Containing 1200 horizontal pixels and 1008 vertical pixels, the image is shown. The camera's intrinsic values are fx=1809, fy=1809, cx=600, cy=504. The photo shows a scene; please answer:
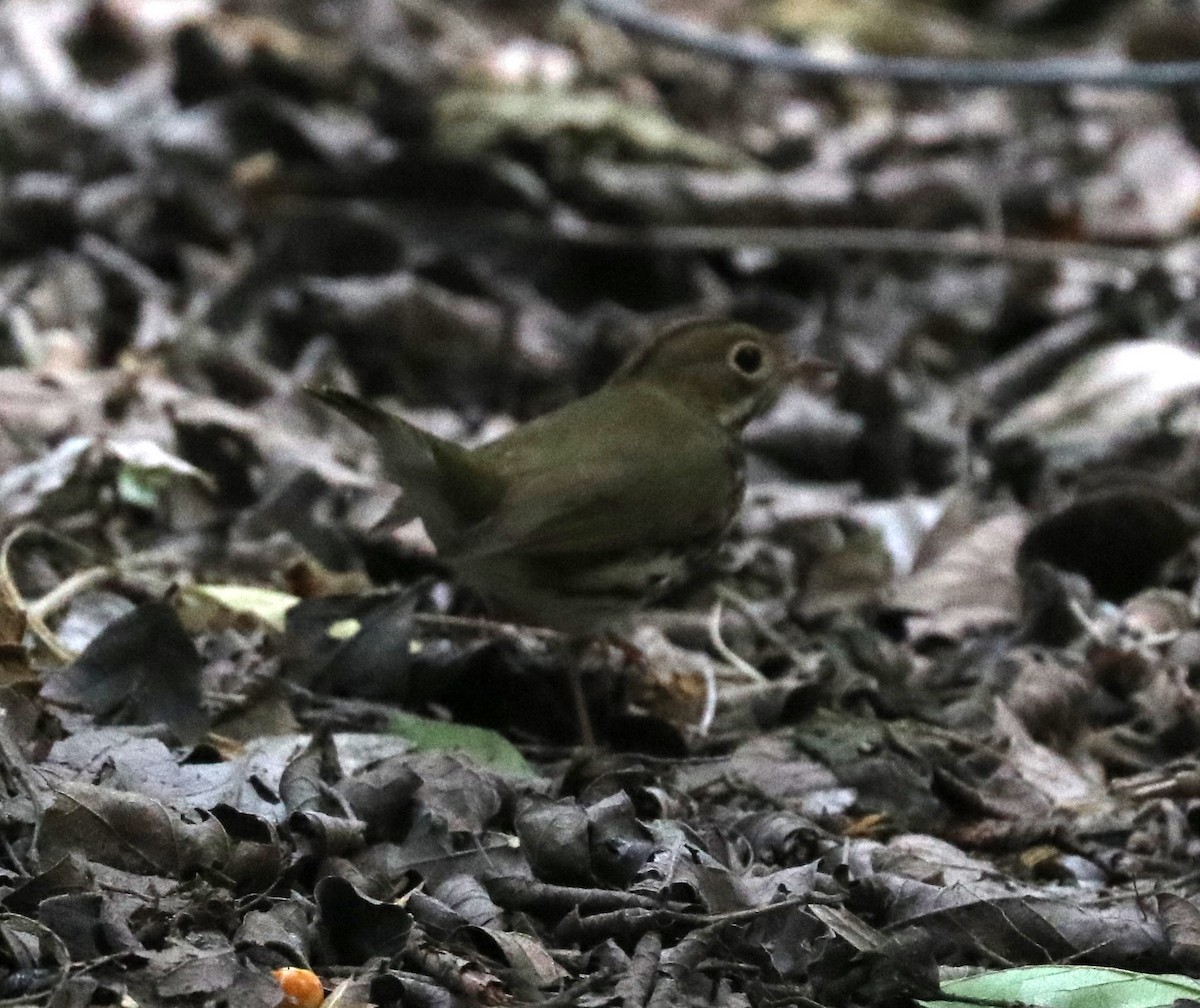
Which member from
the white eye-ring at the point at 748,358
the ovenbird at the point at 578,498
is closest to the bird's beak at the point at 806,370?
the white eye-ring at the point at 748,358

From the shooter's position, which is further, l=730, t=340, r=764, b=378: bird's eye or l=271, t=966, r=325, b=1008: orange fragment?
l=730, t=340, r=764, b=378: bird's eye

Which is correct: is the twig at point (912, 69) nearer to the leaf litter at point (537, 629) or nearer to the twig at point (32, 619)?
the leaf litter at point (537, 629)

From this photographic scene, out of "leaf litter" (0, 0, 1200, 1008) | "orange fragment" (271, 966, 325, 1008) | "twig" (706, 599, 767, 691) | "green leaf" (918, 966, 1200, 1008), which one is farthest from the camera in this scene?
"twig" (706, 599, 767, 691)

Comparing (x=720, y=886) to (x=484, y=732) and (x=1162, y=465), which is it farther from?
(x=1162, y=465)

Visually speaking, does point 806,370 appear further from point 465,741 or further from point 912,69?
point 912,69

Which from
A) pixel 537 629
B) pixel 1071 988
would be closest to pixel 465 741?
pixel 537 629

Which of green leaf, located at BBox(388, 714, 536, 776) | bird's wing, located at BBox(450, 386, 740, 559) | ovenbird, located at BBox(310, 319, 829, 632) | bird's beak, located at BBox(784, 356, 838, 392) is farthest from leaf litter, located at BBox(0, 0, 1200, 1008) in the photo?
bird's beak, located at BBox(784, 356, 838, 392)

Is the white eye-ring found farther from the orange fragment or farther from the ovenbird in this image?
the orange fragment
